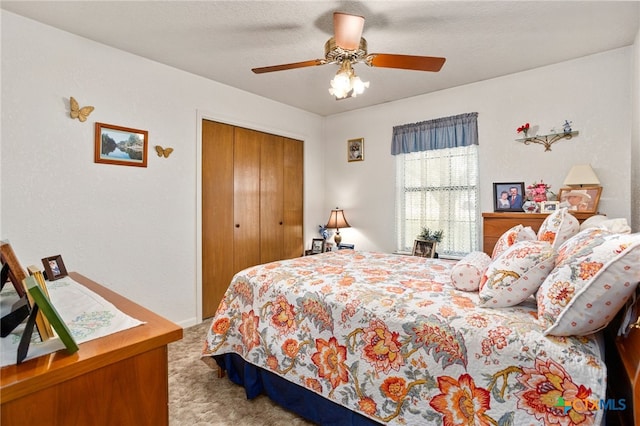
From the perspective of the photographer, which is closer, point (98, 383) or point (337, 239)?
point (98, 383)

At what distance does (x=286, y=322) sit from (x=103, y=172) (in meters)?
2.07

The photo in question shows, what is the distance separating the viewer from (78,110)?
2.43 meters

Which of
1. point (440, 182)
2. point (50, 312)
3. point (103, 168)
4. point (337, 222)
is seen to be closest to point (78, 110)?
point (103, 168)

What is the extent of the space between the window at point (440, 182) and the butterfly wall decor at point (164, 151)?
2.57 meters

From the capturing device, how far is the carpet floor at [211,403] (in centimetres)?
175

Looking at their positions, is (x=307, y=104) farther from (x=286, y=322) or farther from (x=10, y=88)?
(x=286, y=322)

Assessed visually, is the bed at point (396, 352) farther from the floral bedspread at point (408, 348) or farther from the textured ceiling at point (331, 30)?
the textured ceiling at point (331, 30)

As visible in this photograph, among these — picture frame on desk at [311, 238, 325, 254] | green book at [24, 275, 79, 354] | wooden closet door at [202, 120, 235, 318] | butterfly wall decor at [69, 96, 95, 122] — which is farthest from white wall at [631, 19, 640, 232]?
butterfly wall decor at [69, 96, 95, 122]

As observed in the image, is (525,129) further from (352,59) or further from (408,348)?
(408,348)

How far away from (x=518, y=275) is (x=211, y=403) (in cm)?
185

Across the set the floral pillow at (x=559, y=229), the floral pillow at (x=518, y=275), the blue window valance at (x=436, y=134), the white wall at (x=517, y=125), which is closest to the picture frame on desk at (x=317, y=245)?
the white wall at (x=517, y=125)

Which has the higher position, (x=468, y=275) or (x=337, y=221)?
(x=337, y=221)

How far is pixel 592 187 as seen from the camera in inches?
106

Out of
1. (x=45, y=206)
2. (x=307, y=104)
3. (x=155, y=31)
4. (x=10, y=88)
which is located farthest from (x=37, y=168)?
(x=307, y=104)
